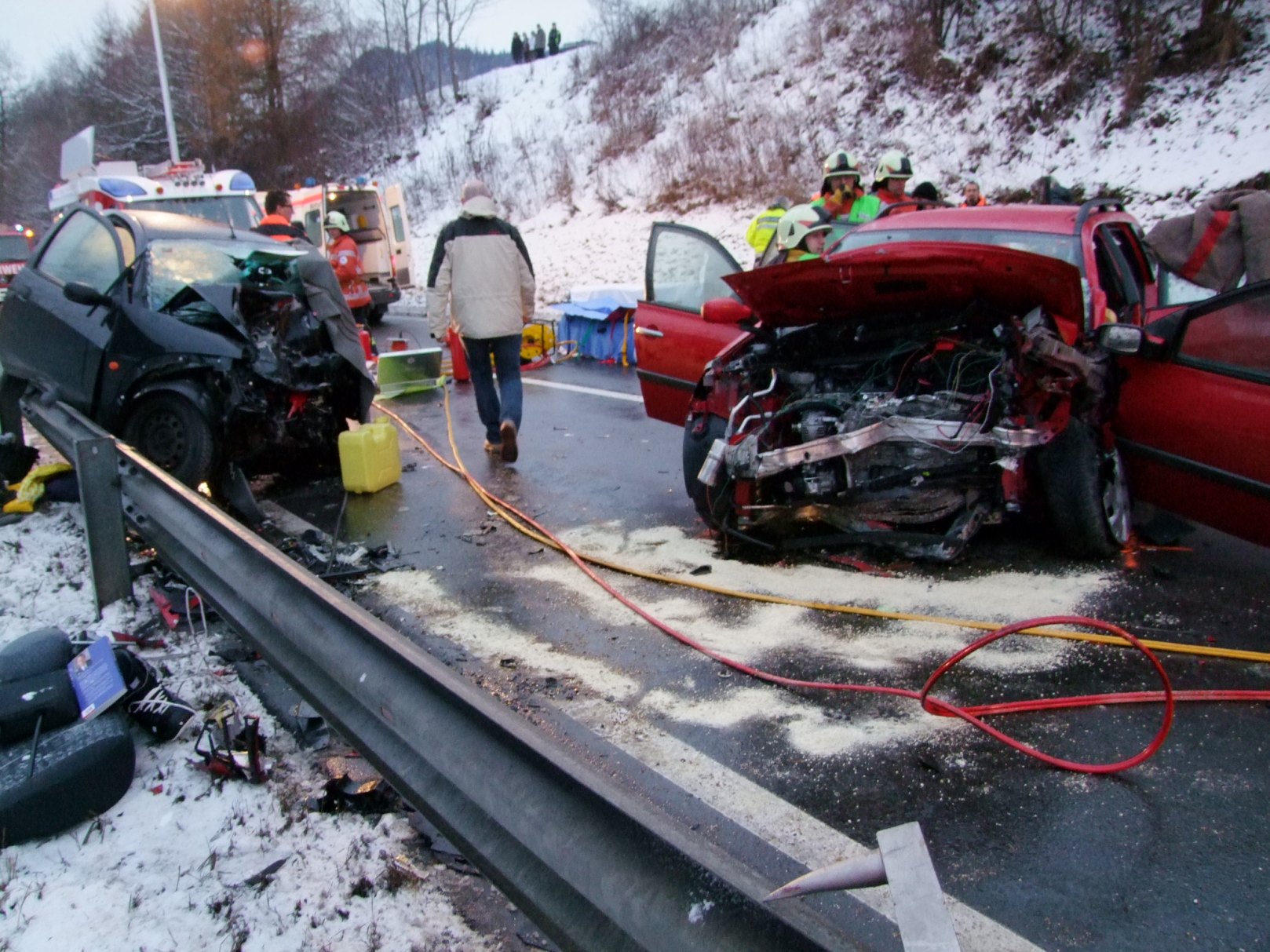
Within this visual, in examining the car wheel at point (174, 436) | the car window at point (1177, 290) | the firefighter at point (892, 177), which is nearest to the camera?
the car window at point (1177, 290)

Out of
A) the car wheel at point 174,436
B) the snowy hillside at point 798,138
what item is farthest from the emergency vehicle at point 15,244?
the car wheel at point 174,436

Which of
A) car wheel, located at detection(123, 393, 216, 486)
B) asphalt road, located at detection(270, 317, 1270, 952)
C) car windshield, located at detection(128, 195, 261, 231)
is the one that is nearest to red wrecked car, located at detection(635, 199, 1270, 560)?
asphalt road, located at detection(270, 317, 1270, 952)

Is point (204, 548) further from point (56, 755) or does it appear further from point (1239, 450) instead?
point (1239, 450)

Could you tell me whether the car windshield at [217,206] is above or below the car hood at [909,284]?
above

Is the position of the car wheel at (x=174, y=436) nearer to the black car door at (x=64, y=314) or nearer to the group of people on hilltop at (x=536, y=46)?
the black car door at (x=64, y=314)

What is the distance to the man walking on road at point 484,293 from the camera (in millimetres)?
6844

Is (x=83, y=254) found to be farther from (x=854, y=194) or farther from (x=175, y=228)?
(x=854, y=194)

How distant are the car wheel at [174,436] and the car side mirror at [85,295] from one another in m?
0.70

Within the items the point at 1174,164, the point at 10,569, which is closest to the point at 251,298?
the point at 10,569

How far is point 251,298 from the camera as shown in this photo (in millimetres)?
6383

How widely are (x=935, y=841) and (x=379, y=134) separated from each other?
41861 millimetres

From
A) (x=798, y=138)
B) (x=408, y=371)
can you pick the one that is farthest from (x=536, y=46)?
(x=408, y=371)

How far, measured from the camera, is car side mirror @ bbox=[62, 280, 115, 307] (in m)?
Result: 5.82

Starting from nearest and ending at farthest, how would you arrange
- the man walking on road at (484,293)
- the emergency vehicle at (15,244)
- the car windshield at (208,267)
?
the car windshield at (208,267)
the man walking on road at (484,293)
the emergency vehicle at (15,244)
